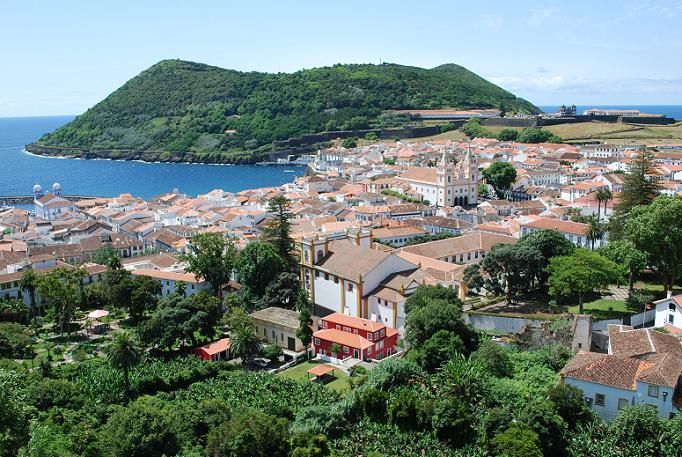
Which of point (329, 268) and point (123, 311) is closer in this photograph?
point (329, 268)

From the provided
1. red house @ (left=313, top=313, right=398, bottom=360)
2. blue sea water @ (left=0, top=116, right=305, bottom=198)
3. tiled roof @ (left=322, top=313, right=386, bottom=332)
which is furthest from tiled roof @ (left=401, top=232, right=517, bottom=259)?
blue sea water @ (left=0, top=116, right=305, bottom=198)

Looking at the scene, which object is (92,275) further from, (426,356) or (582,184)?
(582,184)

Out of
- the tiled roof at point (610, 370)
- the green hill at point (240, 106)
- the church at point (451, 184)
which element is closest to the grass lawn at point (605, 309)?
the tiled roof at point (610, 370)

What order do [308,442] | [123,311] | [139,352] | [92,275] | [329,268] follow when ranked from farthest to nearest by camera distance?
[92,275] < [123,311] < [329,268] < [139,352] < [308,442]

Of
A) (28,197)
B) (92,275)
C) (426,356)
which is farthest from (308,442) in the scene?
(28,197)

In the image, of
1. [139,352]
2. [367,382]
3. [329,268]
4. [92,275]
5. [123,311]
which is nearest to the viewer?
[367,382]

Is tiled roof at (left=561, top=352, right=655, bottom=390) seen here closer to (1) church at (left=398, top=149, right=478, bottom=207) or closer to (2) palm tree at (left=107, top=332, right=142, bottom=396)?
(2) palm tree at (left=107, top=332, right=142, bottom=396)

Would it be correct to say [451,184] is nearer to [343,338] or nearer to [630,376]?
[343,338]

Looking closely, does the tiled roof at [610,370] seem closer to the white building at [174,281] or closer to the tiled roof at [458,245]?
the tiled roof at [458,245]
